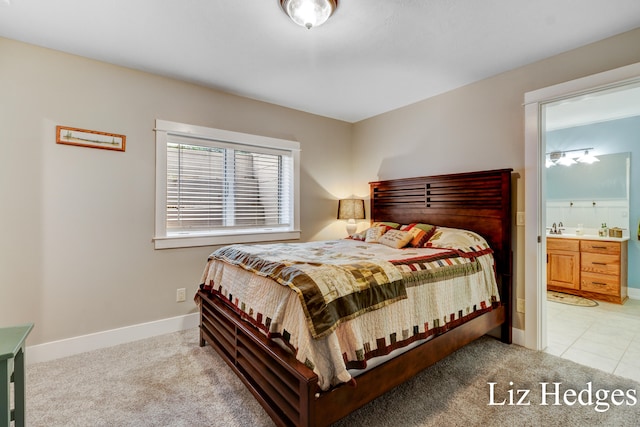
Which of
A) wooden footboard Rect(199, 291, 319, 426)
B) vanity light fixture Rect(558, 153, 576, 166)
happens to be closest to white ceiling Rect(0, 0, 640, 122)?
wooden footboard Rect(199, 291, 319, 426)

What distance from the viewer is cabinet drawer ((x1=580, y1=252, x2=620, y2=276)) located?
3.56 m

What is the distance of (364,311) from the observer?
59.1 inches

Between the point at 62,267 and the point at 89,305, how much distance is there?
381 millimetres

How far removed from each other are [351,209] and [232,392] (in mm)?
2541

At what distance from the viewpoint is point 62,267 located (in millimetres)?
2359

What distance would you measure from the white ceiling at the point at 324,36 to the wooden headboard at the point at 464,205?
0.99 m

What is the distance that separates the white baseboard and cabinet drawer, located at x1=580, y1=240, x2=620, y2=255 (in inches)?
189

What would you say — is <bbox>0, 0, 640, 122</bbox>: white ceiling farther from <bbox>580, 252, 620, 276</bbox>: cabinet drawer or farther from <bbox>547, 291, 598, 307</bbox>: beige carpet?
<bbox>547, 291, 598, 307</bbox>: beige carpet

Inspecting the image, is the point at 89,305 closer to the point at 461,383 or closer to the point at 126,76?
the point at 126,76

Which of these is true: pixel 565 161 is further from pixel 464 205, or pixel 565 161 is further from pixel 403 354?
pixel 403 354

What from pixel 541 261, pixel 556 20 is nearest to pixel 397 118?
pixel 556 20

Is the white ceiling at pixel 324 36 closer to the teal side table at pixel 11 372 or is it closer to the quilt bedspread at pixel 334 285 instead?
the quilt bedspread at pixel 334 285

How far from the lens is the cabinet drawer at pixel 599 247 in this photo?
141 inches

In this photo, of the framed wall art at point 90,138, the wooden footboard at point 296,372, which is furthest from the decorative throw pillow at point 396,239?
the framed wall art at point 90,138
